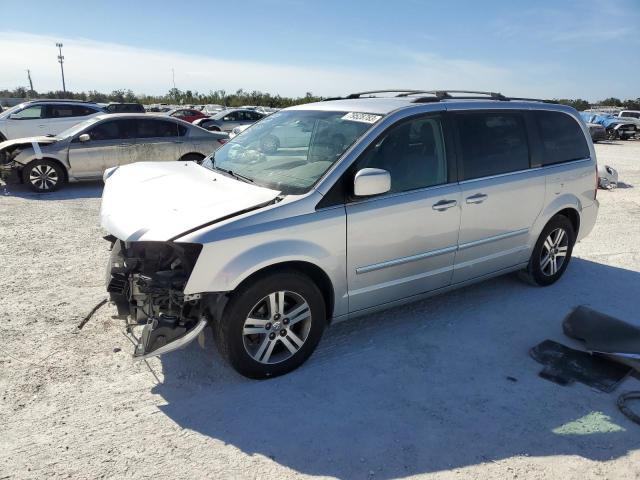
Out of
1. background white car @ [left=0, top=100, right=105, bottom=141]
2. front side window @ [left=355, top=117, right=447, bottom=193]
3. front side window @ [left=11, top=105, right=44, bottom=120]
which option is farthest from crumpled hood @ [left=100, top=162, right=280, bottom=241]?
front side window @ [left=11, top=105, right=44, bottom=120]

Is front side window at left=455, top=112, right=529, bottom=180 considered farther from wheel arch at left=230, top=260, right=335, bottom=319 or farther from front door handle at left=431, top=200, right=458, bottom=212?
wheel arch at left=230, top=260, right=335, bottom=319

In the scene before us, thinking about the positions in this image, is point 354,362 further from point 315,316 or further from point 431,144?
point 431,144

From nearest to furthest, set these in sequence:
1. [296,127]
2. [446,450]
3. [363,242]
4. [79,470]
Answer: [79,470]
[446,450]
[363,242]
[296,127]

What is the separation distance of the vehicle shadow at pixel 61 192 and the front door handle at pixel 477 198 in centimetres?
757

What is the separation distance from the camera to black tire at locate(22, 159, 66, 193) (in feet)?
30.9

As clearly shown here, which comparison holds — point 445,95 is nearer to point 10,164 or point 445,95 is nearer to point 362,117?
point 362,117

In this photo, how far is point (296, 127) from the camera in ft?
14.3

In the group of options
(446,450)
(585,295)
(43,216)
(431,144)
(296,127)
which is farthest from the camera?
(43,216)

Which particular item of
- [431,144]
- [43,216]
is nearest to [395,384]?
[431,144]

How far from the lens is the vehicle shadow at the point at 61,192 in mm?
9250

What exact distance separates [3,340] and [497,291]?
4487 mm

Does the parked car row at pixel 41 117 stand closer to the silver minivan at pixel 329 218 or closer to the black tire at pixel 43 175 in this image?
the black tire at pixel 43 175

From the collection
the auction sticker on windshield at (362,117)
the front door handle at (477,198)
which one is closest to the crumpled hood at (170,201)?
the auction sticker on windshield at (362,117)

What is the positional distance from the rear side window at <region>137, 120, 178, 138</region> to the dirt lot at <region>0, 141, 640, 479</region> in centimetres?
621
